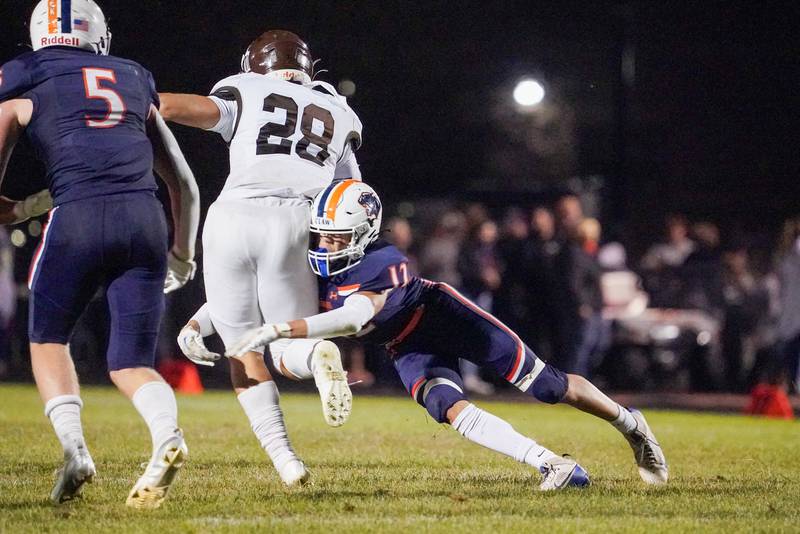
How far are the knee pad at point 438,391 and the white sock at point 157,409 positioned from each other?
119cm

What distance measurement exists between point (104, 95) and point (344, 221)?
1.07 m

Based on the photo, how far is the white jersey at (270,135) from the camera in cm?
514

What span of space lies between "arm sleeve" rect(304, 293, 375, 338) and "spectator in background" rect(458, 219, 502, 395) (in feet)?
23.7

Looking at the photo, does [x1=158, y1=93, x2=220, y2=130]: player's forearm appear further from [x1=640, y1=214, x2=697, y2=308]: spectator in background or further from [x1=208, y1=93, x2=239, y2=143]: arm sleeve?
[x1=640, y1=214, x2=697, y2=308]: spectator in background

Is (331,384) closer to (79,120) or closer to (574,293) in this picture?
(79,120)

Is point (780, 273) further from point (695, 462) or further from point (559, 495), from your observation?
point (559, 495)

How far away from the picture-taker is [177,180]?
16.0 ft

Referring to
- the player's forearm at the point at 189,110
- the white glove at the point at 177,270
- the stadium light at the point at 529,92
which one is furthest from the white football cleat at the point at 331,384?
the stadium light at the point at 529,92

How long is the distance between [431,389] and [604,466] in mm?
1402

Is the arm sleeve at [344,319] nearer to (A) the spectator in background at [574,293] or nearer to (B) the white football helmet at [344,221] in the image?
(B) the white football helmet at [344,221]

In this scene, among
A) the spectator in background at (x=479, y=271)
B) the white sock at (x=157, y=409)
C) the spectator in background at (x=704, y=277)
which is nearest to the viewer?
the white sock at (x=157, y=409)

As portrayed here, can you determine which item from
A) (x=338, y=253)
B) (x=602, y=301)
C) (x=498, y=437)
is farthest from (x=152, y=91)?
(x=602, y=301)

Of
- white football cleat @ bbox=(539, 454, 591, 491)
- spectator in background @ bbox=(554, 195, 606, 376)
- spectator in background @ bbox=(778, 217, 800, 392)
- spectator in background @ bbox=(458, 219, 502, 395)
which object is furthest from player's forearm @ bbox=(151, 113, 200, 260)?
spectator in background @ bbox=(778, 217, 800, 392)

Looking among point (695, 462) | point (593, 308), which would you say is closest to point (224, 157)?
point (593, 308)
